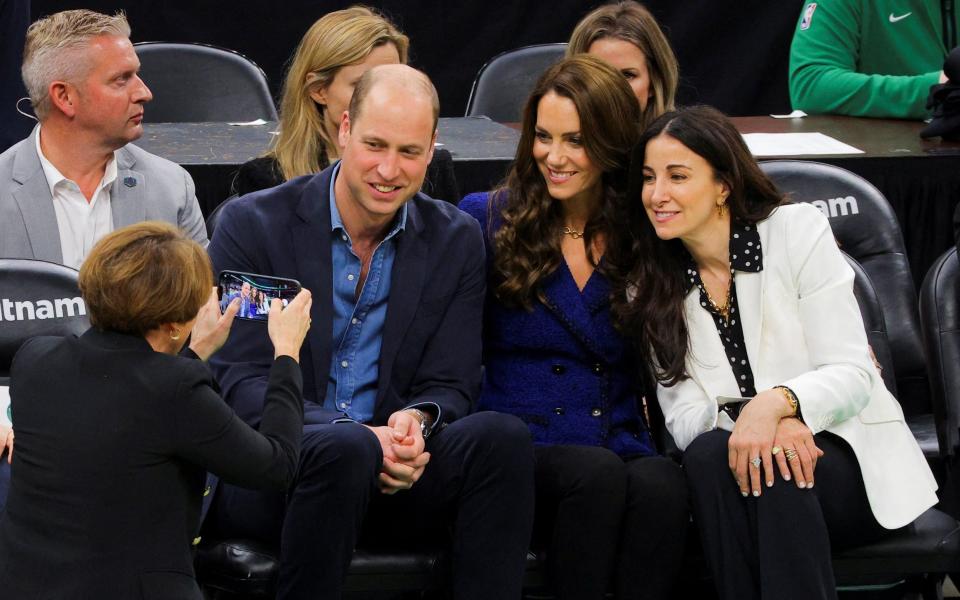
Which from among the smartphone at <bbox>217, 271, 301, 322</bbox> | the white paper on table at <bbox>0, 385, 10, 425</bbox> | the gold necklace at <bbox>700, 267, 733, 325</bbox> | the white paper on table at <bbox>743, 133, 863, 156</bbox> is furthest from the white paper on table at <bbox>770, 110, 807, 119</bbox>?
the white paper on table at <bbox>0, 385, 10, 425</bbox>

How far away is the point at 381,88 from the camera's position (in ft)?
10.0

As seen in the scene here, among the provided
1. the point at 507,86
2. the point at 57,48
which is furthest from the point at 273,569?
the point at 507,86

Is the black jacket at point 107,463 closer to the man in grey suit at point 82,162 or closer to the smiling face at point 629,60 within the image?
the man in grey suit at point 82,162

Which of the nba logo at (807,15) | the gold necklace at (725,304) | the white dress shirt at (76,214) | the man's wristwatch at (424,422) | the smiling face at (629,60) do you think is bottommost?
the man's wristwatch at (424,422)

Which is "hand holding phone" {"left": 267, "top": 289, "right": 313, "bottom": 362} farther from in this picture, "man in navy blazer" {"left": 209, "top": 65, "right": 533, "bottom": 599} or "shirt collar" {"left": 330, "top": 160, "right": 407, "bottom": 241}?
"shirt collar" {"left": 330, "top": 160, "right": 407, "bottom": 241}

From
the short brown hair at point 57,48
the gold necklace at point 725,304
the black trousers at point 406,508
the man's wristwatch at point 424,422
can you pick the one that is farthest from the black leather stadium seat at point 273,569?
the short brown hair at point 57,48

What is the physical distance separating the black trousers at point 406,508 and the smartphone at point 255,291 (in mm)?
257

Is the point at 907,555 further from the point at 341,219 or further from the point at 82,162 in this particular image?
the point at 82,162

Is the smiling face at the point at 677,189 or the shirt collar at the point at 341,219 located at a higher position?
the smiling face at the point at 677,189

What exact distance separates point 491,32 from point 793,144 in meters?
2.26

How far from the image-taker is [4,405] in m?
2.88

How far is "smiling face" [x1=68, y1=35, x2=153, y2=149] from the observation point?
3678 millimetres

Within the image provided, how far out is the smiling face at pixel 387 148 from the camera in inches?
119

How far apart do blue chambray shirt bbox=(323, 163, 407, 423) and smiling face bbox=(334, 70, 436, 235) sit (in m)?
0.10
